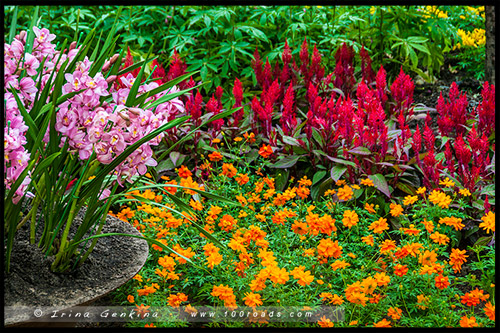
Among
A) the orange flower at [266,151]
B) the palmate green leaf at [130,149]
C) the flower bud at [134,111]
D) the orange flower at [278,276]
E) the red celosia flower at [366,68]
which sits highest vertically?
the flower bud at [134,111]

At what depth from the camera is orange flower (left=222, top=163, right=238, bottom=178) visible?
2.65 m

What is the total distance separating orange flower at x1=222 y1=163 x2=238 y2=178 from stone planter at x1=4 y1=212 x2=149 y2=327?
746 millimetres

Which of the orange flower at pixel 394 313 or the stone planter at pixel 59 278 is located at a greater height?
the stone planter at pixel 59 278

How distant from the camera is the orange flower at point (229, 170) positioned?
2646mm

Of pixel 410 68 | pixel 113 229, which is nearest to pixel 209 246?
pixel 113 229

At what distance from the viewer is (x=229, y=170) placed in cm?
270

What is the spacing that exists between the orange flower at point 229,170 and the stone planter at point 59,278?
2.45 feet

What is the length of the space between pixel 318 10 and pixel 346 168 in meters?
2.31

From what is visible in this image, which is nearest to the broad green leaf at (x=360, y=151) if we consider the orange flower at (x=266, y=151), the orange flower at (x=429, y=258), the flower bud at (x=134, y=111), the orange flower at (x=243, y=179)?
the orange flower at (x=266, y=151)

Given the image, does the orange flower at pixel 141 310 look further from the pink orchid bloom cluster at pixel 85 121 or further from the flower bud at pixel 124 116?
the flower bud at pixel 124 116

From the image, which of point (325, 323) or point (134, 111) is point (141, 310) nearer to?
point (325, 323)

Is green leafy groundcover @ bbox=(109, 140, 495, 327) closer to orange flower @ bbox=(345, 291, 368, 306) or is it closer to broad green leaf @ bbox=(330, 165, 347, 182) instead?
orange flower @ bbox=(345, 291, 368, 306)

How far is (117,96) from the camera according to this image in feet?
5.51

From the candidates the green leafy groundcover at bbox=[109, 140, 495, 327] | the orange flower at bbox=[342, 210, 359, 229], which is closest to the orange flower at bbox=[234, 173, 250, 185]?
the green leafy groundcover at bbox=[109, 140, 495, 327]
